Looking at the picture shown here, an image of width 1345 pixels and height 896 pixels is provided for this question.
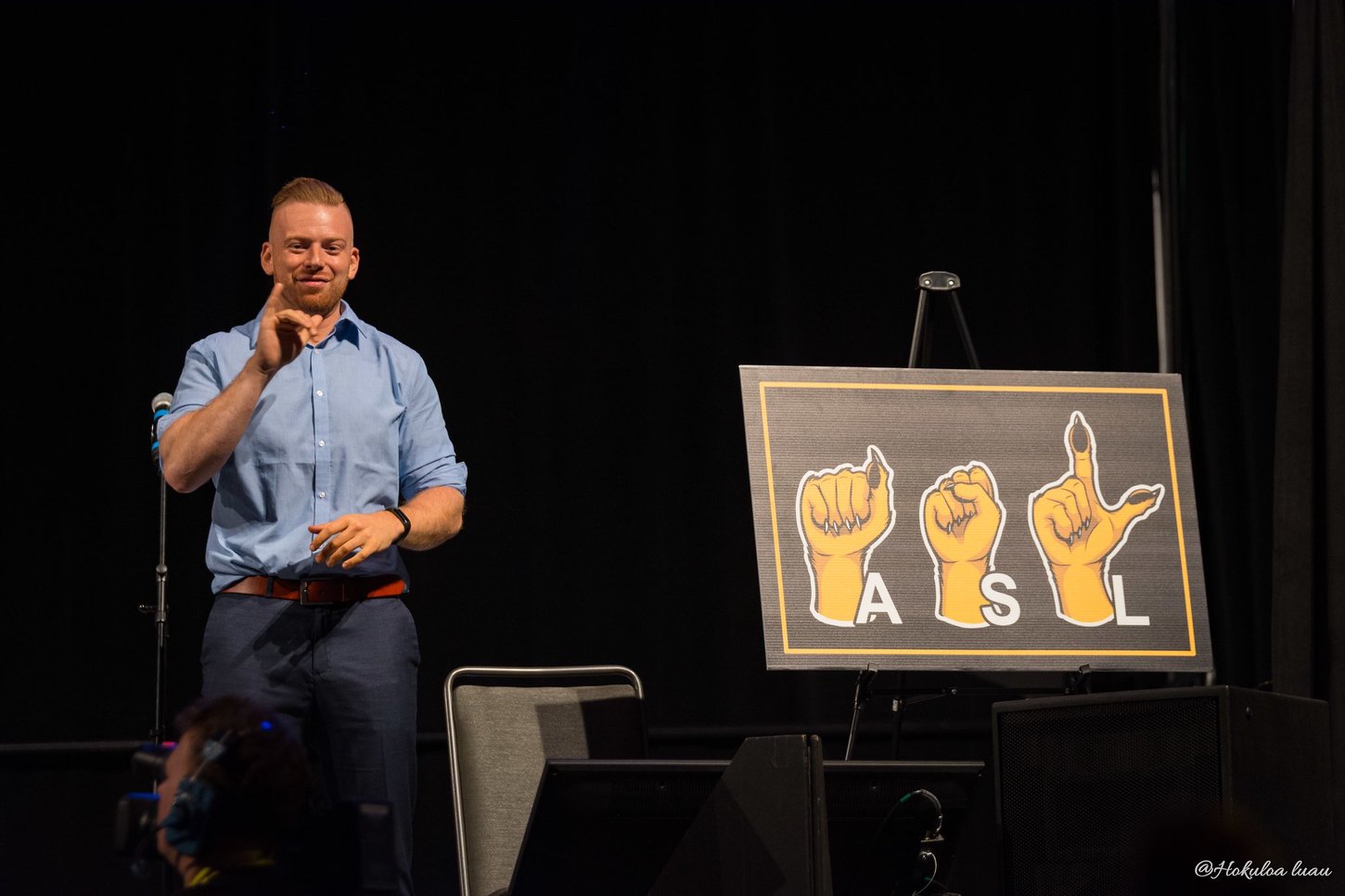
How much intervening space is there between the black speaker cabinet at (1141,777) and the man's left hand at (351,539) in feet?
3.62

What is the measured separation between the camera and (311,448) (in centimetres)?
274

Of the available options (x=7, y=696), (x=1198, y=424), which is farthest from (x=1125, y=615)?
(x=7, y=696)

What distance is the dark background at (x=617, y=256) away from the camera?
151 inches

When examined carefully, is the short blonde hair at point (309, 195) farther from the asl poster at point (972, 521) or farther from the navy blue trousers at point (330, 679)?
the asl poster at point (972, 521)

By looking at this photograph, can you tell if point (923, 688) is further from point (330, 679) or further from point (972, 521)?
point (330, 679)

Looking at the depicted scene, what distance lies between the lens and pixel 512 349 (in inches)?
159

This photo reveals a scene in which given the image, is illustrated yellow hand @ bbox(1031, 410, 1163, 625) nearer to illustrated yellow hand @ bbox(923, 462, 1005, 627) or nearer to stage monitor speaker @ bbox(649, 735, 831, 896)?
illustrated yellow hand @ bbox(923, 462, 1005, 627)

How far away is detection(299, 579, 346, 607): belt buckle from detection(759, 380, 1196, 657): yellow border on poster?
88cm

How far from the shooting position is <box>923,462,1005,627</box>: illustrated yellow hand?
10.1ft

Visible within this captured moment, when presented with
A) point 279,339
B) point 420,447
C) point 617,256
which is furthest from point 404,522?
point 617,256

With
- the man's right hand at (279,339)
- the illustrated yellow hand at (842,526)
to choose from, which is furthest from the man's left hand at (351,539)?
the illustrated yellow hand at (842,526)

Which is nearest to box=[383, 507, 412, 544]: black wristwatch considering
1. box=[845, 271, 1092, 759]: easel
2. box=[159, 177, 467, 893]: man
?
box=[159, 177, 467, 893]: man

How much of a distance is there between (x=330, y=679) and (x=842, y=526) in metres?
1.10

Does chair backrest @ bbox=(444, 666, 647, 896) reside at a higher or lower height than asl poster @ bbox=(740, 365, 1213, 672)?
lower
